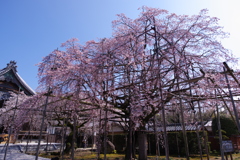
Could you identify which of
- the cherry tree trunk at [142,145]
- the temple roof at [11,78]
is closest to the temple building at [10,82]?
the temple roof at [11,78]

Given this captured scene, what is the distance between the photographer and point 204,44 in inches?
268

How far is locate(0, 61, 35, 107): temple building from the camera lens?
57.3 feet

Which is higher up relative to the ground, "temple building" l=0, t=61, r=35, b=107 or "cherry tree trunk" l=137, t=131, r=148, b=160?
"temple building" l=0, t=61, r=35, b=107

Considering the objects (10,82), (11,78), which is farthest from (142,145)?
(11,78)

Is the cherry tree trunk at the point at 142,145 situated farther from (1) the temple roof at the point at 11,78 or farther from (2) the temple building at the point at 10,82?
(1) the temple roof at the point at 11,78

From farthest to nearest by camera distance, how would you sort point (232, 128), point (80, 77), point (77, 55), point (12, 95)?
1. point (12, 95)
2. point (232, 128)
3. point (77, 55)
4. point (80, 77)

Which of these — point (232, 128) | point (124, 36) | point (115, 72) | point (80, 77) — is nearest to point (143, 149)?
point (115, 72)

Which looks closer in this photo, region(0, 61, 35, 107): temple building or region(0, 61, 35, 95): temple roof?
region(0, 61, 35, 107): temple building

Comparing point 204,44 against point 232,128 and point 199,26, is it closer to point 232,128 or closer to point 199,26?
point 199,26

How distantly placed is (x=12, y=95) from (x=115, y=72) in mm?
16305

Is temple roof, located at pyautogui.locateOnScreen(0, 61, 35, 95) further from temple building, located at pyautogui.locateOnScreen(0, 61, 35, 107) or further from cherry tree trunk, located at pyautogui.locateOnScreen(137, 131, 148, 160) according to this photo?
cherry tree trunk, located at pyautogui.locateOnScreen(137, 131, 148, 160)

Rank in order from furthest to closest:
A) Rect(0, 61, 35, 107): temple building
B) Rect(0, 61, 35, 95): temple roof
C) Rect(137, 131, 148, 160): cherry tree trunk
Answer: Rect(0, 61, 35, 95): temple roof → Rect(0, 61, 35, 107): temple building → Rect(137, 131, 148, 160): cherry tree trunk

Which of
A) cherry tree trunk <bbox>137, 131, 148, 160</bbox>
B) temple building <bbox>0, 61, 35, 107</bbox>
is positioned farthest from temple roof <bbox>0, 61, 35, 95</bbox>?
cherry tree trunk <bbox>137, 131, 148, 160</bbox>

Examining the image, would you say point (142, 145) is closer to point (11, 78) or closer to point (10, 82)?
point (10, 82)
